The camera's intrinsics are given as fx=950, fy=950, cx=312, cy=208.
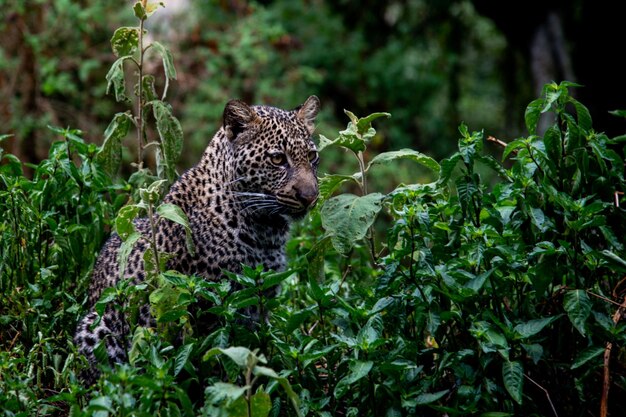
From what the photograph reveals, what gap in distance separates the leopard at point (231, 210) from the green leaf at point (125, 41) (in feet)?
2.67

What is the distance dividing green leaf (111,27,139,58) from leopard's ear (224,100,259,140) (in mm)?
796

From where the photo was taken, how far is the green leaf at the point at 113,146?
5.90m

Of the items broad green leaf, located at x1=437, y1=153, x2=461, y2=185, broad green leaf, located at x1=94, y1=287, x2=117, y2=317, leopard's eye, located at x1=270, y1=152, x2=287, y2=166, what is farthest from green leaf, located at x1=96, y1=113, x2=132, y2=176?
broad green leaf, located at x1=437, y1=153, x2=461, y2=185

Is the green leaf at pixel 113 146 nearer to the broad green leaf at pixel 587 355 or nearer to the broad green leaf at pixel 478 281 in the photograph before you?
the broad green leaf at pixel 478 281

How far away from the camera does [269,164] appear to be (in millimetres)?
5641

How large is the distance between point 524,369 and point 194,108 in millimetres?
9981

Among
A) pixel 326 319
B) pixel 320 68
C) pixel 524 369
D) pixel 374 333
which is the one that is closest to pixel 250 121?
pixel 326 319

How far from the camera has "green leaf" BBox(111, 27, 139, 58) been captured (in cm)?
589

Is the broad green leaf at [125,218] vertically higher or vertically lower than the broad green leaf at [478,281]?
higher

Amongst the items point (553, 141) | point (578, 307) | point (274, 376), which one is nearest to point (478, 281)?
point (578, 307)

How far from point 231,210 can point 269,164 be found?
36cm

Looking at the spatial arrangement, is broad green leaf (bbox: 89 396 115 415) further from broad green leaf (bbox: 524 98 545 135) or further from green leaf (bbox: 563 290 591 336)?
broad green leaf (bbox: 524 98 545 135)

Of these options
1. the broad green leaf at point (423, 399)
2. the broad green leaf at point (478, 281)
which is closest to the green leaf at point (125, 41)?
the broad green leaf at point (478, 281)

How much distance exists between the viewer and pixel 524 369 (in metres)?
4.80
